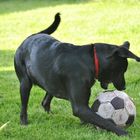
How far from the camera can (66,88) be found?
6438 mm

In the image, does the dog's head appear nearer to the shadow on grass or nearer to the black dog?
the black dog

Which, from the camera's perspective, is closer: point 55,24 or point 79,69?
point 79,69

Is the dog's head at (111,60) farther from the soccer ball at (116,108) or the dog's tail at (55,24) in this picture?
the dog's tail at (55,24)

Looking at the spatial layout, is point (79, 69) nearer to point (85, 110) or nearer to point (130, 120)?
point (85, 110)

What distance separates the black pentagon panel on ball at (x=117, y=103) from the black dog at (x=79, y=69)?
0.15m

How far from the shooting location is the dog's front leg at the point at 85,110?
245 inches

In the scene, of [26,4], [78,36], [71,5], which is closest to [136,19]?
[78,36]

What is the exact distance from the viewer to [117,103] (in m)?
6.52

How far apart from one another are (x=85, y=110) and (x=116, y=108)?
0.45 metres

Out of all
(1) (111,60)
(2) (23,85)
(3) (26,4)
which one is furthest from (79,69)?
(3) (26,4)

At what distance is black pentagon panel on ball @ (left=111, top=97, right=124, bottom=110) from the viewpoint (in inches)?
256

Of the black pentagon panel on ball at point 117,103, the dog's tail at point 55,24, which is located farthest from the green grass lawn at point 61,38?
the dog's tail at point 55,24

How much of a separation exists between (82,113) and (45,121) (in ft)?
3.25

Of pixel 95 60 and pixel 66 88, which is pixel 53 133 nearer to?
pixel 66 88
